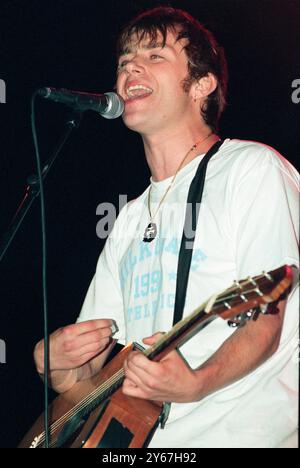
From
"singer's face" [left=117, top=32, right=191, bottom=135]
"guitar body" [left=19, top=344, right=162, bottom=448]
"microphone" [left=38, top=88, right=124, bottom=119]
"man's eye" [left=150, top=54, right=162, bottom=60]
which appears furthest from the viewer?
"man's eye" [left=150, top=54, right=162, bottom=60]

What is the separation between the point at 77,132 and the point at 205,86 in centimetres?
145

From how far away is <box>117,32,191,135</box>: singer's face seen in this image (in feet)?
8.25

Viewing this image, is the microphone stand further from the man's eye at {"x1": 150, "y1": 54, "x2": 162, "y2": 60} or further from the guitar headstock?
the guitar headstock

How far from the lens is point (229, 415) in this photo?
6.04 ft

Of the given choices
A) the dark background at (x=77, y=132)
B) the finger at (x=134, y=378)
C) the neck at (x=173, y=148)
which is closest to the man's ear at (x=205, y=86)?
the neck at (x=173, y=148)

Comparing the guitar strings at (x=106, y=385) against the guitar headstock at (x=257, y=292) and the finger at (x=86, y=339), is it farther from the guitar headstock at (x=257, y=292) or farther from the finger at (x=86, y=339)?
the finger at (x=86, y=339)

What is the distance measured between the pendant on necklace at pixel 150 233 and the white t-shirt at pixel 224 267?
22 mm

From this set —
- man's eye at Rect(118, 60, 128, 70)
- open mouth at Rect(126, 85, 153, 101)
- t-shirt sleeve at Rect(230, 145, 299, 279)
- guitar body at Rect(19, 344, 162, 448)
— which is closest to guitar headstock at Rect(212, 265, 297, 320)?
t-shirt sleeve at Rect(230, 145, 299, 279)

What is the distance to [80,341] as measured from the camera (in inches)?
89.5

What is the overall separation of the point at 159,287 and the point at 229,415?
57 cm

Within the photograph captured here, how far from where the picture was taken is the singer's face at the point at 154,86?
2516mm

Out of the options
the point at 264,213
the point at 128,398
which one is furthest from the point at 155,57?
the point at 128,398

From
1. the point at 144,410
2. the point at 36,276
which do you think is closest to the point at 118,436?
the point at 144,410
